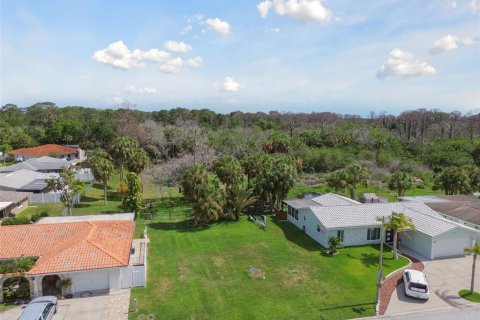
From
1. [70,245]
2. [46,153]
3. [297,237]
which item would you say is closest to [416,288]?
[297,237]

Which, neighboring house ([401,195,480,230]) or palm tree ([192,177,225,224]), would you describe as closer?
neighboring house ([401,195,480,230])

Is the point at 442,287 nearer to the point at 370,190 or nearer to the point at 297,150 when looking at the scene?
the point at 370,190

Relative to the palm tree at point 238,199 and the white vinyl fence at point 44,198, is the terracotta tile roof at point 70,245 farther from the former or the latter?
the white vinyl fence at point 44,198

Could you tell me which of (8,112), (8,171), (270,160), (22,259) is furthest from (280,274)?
(8,112)

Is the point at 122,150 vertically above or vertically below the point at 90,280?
Result: above

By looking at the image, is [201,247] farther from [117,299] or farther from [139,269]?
[117,299]

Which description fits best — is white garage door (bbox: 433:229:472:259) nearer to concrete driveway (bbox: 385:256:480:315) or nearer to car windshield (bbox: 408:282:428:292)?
concrete driveway (bbox: 385:256:480:315)

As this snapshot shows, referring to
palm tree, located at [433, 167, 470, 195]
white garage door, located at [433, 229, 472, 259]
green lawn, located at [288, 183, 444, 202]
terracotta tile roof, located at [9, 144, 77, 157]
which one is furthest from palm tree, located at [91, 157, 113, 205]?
palm tree, located at [433, 167, 470, 195]
